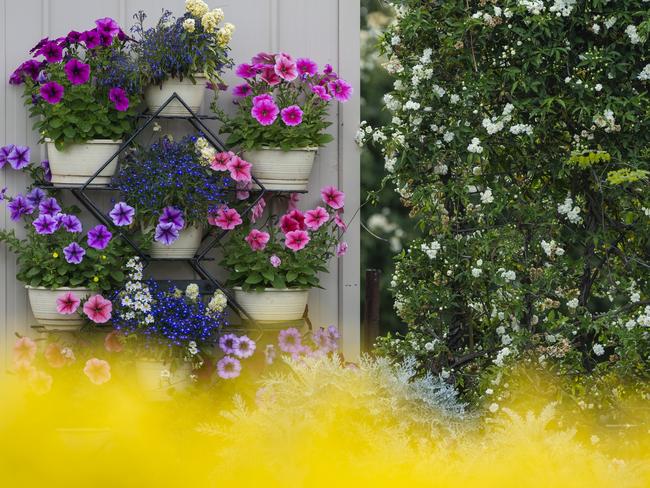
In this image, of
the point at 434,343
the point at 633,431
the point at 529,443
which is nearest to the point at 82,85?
the point at 434,343

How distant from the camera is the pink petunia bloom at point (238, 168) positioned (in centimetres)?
316

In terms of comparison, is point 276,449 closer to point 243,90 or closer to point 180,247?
point 180,247

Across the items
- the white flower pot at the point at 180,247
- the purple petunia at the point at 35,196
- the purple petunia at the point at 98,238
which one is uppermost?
the purple petunia at the point at 35,196

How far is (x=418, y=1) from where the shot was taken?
3.27m

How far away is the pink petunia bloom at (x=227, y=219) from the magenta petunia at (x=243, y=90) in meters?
0.41

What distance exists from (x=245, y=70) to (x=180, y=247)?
0.65 meters

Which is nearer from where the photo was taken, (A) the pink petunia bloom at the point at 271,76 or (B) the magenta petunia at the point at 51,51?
(B) the magenta petunia at the point at 51,51

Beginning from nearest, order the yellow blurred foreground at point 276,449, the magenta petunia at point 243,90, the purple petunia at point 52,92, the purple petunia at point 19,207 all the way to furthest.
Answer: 1. the yellow blurred foreground at point 276,449
2. the purple petunia at point 52,92
3. the purple petunia at point 19,207
4. the magenta petunia at point 243,90

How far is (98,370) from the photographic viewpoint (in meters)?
3.05

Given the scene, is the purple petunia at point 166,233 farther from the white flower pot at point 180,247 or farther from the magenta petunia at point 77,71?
the magenta petunia at point 77,71

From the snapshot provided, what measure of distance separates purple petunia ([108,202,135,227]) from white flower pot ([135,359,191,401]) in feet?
1.52

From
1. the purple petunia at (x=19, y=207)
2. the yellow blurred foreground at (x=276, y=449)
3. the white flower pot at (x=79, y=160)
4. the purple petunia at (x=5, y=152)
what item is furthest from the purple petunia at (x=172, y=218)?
the yellow blurred foreground at (x=276, y=449)

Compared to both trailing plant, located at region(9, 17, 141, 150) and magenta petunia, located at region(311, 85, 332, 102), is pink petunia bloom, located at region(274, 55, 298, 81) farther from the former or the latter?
trailing plant, located at region(9, 17, 141, 150)

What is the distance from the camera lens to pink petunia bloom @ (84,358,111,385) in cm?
304
